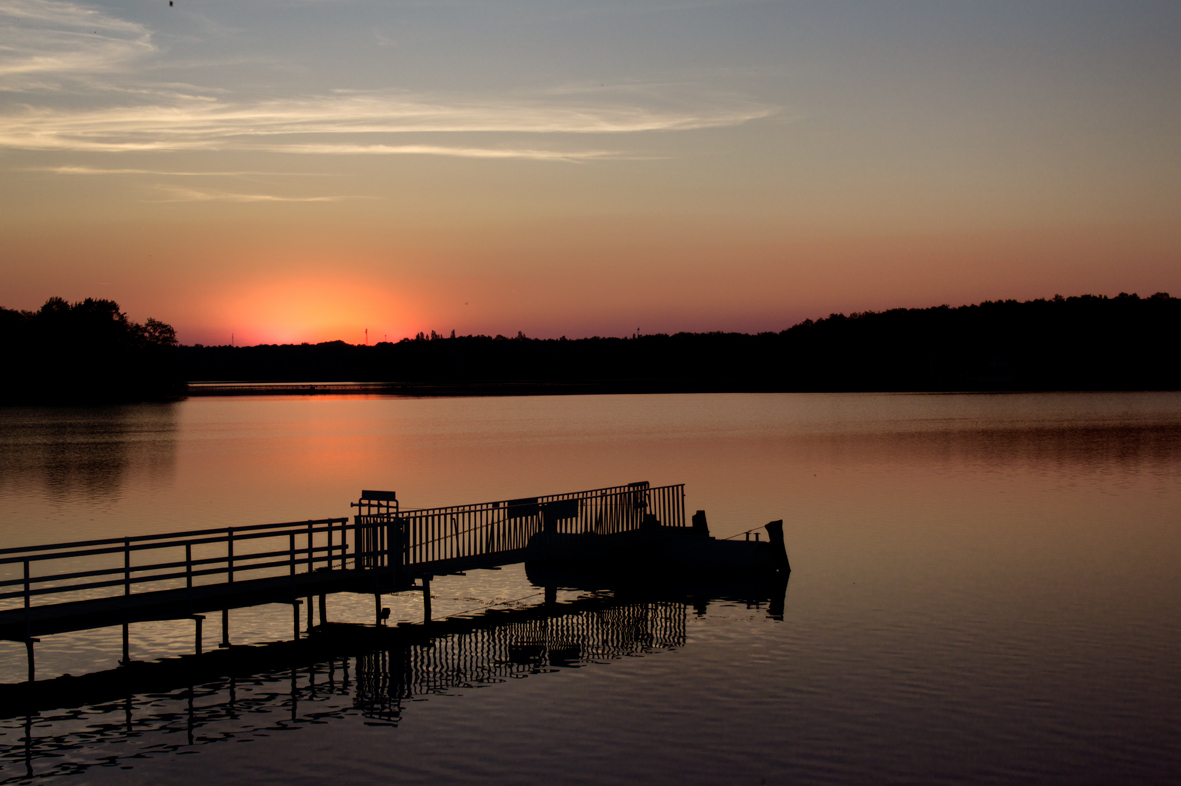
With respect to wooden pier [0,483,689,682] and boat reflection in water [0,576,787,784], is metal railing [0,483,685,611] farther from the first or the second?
boat reflection in water [0,576,787,784]

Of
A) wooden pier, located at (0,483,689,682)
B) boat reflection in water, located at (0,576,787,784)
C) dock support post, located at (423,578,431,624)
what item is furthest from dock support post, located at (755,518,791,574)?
dock support post, located at (423,578,431,624)

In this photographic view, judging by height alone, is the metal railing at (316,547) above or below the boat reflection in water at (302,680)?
above

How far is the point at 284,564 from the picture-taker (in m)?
26.0

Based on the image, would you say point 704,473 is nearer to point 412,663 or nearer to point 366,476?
point 366,476

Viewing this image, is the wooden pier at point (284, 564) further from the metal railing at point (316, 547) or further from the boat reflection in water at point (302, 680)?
the boat reflection in water at point (302, 680)

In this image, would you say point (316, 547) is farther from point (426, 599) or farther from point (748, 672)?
point (748, 672)

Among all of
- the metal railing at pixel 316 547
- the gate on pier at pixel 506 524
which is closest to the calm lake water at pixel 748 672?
the gate on pier at pixel 506 524

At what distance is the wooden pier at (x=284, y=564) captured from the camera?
853 inches

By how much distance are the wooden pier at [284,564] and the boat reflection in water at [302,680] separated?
0.99 metres

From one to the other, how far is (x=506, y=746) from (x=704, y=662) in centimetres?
650

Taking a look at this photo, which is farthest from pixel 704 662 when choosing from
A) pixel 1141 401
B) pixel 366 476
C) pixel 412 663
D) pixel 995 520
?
pixel 1141 401

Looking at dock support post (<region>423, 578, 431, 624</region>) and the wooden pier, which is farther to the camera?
dock support post (<region>423, 578, 431, 624</region>)

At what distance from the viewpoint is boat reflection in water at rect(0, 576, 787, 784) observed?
17891mm

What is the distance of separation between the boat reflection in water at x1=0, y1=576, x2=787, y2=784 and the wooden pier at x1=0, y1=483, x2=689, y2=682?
3.25 ft
